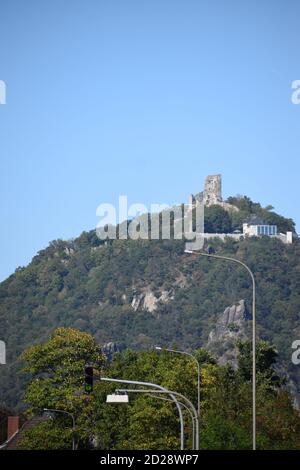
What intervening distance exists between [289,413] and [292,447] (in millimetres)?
9083

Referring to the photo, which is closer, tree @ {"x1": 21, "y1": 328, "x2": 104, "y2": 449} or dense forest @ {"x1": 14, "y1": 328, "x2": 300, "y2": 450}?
dense forest @ {"x1": 14, "y1": 328, "x2": 300, "y2": 450}

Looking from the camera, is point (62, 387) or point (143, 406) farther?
point (62, 387)

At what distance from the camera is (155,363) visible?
124688 millimetres

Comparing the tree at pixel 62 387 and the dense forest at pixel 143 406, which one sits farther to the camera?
the tree at pixel 62 387

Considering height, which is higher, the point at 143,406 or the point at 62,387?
the point at 62,387

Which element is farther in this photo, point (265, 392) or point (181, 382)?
point (265, 392)

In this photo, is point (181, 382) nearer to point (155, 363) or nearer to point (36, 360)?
point (155, 363)

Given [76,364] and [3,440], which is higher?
[76,364]
